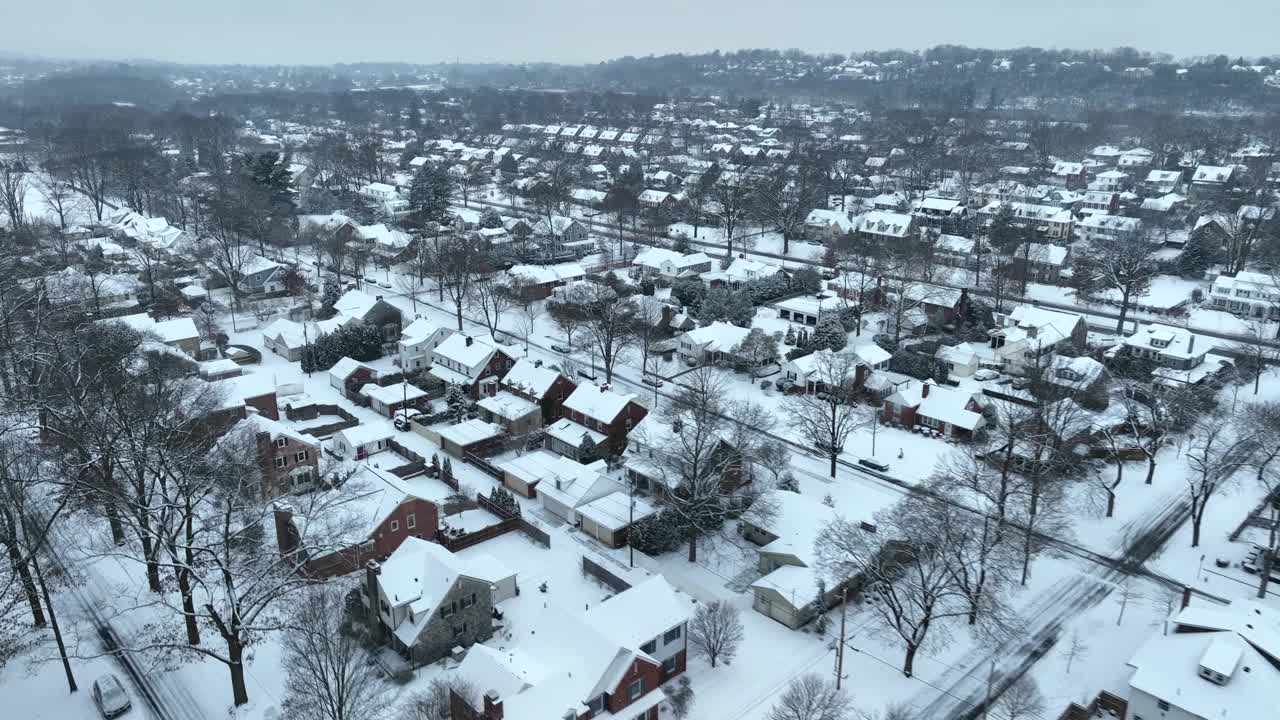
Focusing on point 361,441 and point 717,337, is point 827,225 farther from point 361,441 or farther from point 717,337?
point 361,441

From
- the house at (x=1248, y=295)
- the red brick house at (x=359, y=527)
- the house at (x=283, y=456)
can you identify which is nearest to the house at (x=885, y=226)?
the house at (x=1248, y=295)

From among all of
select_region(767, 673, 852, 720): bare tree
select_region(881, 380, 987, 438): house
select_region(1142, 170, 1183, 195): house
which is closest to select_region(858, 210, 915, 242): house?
select_region(881, 380, 987, 438): house

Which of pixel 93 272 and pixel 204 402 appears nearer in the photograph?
pixel 204 402

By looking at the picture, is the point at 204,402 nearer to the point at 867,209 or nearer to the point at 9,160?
the point at 867,209

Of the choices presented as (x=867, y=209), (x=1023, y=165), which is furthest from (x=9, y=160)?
(x=1023, y=165)

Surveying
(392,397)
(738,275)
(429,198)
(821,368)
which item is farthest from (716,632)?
(429,198)

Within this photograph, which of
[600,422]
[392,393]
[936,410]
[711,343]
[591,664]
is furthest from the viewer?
[711,343]
